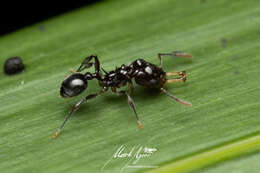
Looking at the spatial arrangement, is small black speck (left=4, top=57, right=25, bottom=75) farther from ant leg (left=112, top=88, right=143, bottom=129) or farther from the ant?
ant leg (left=112, top=88, right=143, bottom=129)

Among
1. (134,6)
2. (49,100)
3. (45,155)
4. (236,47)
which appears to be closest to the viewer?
(45,155)

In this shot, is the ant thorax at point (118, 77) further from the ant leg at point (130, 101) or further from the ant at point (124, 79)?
the ant leg at point (130, 101)

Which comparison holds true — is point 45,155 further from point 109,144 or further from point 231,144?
point 231,144

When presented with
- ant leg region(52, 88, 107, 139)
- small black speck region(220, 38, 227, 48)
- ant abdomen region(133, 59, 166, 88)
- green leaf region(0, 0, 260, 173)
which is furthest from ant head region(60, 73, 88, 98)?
small black speck region(220, 38, 227, 48)

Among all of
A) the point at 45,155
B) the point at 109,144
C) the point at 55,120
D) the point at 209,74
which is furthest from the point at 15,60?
the point at 209,74

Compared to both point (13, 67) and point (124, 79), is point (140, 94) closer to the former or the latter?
point (124, 79)

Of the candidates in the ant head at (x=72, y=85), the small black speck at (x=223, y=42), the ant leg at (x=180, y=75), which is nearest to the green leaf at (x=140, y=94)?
the small black speck at (x=223, y=42)
